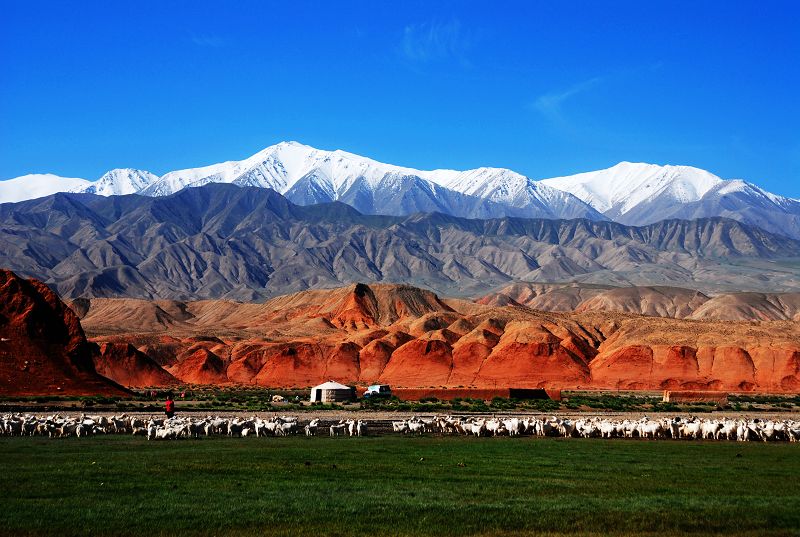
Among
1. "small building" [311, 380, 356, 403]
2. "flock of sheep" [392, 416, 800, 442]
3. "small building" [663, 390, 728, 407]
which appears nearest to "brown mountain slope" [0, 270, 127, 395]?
"small building" [311, 380, 356, 403]

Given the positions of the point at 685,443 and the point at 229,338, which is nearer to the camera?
the point at 685,443

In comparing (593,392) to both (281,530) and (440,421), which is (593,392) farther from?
(281,530)

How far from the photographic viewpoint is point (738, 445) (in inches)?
1582

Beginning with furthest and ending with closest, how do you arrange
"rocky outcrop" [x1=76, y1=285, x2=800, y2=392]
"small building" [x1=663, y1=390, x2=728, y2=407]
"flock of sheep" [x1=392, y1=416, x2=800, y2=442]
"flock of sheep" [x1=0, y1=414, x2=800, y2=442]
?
"rocky outcrop" [x1=76, y1=285, x2=800, y2=392]
"small building" [x1=663, y1=390, x2=728, y2=407]
"flock of sheep" [x1=392, y1=416, x2=800, y2=442]
"flock of sheep" [x1=0, y1=414, x2=800, y2=442]

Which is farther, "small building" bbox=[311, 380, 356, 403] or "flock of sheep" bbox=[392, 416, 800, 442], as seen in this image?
"small building" bbox=[311, 380, 356, 403]

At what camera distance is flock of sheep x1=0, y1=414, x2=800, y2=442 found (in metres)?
41.2

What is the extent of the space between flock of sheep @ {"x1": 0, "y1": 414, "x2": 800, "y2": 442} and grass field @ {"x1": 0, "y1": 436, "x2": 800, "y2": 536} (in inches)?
178

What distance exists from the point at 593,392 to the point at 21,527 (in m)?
101

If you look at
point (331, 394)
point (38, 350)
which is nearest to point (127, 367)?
point (38, 350)

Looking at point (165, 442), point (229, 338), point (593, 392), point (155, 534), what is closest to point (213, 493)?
point (155, 534)

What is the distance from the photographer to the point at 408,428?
4738 cm

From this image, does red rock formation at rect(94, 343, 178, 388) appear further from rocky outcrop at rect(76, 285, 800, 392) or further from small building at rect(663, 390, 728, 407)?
small building at rect(663, 390, 728, 407)

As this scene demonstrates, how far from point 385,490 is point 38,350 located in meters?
63.8

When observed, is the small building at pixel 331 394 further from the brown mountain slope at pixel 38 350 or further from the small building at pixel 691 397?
the small building at pixel 691 397
